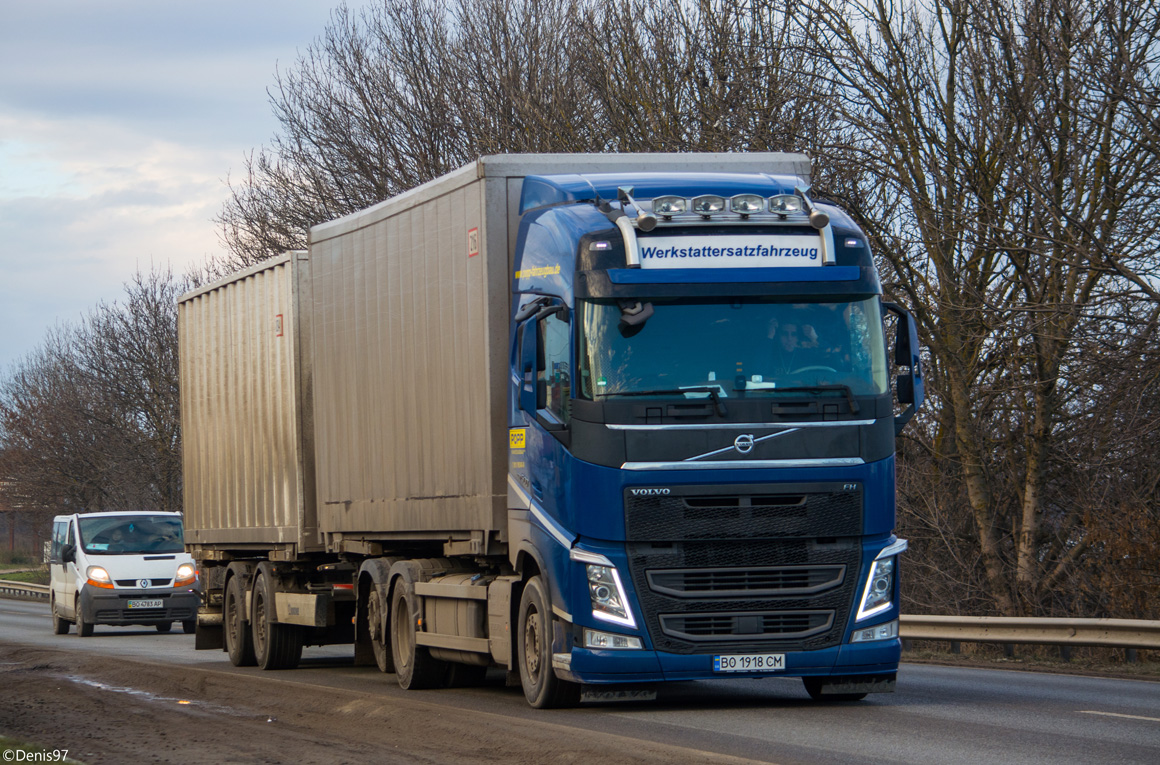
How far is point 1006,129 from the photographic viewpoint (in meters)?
20.0

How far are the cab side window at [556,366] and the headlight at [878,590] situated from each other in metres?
2.25

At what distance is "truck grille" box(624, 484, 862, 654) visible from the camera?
1034cm

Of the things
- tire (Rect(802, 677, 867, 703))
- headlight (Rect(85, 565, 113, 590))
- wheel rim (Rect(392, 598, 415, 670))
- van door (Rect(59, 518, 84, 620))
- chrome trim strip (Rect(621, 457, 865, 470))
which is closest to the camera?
chrome trim strip (Rect(621, 457, 865, 470))

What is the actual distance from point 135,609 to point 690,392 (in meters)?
18.8

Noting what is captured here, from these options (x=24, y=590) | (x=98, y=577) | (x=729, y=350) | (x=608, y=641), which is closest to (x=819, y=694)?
(x=608, y=641)

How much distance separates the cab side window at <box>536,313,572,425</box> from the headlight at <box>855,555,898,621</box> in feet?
7.37

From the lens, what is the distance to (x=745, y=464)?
1031 cm

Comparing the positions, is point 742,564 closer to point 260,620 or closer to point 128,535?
point 260,620

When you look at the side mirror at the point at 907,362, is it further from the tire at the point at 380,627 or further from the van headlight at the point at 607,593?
the tire at the point at 380,627

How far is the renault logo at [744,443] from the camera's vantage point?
1031cm

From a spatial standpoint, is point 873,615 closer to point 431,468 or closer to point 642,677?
point 642,677

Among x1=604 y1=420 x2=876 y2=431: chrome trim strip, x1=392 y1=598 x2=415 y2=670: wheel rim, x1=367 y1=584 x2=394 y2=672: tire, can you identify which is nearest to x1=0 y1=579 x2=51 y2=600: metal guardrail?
x1=367 y1=584 x2=394 y2=672: tire

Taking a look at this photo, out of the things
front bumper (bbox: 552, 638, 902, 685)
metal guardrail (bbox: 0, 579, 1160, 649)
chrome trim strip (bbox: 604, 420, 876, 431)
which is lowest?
metal guardrail (bbox: 0, 579, 1160, 649)

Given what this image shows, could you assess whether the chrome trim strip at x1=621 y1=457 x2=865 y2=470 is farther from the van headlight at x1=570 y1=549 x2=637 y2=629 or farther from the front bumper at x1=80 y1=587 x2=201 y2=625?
the front bumper at x1=80 y1=587 x2=201 y2=625
